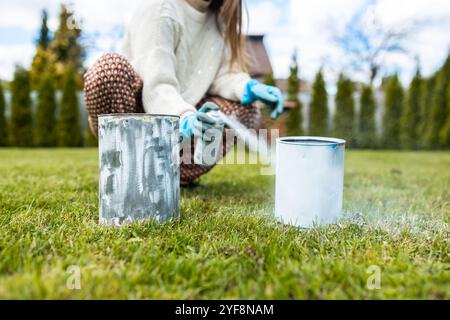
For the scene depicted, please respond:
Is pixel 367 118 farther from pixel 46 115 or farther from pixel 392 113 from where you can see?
pixel 46 115

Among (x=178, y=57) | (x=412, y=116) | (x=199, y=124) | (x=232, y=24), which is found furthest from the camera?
(x=412, y=116)

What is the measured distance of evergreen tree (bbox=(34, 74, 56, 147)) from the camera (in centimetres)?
848

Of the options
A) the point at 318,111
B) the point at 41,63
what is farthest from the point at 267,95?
the point at 41,63

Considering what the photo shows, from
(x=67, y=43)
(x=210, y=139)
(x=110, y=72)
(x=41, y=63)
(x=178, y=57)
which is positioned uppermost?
(x=67, y=43)

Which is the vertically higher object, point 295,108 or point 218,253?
point 295,108

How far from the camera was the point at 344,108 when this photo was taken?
354 inches

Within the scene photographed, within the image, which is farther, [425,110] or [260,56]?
[260,56]

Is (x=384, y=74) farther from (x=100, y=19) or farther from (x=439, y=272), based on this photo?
(x=439, y=272)

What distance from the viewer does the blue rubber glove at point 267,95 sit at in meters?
1.99

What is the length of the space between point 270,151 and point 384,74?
12957 mm

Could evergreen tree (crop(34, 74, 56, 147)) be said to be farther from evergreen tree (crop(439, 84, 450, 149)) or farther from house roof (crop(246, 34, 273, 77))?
evergreen tree (crop(439, 84, 450, 149))

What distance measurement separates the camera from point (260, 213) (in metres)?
1.62

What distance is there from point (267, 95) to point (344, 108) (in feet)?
24.5

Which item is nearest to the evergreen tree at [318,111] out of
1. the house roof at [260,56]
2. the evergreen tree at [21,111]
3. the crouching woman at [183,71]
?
the house roof at [260,56]
